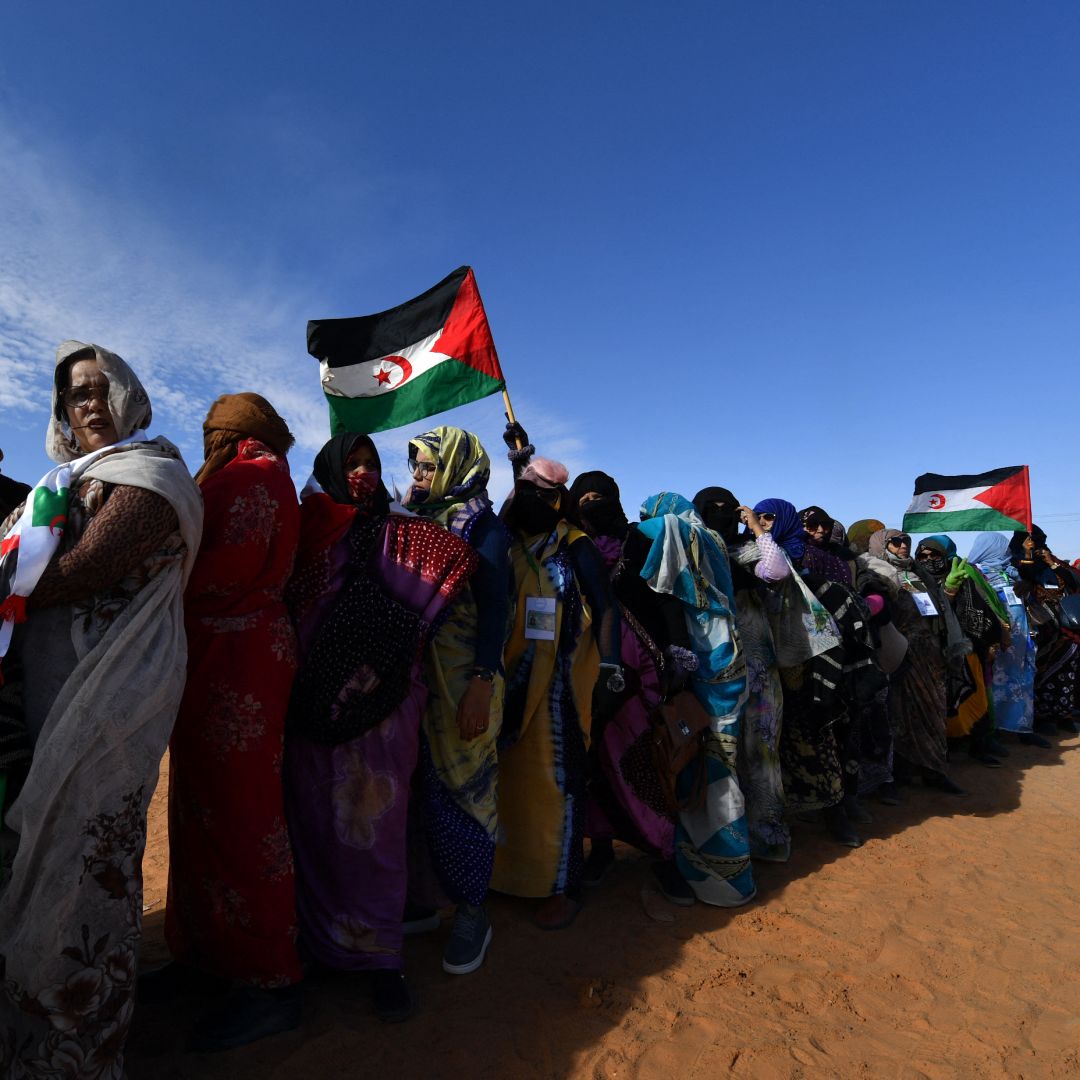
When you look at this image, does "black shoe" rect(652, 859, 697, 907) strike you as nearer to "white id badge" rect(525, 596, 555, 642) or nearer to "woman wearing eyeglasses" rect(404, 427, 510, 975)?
"woman wearing eyeglasses" rect(404, 427, 510, 975)

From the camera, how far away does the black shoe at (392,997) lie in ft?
7.43

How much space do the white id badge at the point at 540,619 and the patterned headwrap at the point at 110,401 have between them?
1.60 m

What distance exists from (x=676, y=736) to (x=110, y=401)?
2.60 metres

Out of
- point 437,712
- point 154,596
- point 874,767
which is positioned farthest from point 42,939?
point 874,767

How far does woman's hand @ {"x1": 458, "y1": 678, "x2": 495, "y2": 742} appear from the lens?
2.56m

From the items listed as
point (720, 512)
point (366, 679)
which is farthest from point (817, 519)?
point (366, 679)

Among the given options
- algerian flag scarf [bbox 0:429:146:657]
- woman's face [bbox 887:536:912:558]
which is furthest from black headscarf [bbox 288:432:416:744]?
woman's face [bbox 887:536:912:558]

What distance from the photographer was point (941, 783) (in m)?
5.46

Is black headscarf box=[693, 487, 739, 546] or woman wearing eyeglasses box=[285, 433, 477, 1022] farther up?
black headscarf box=[693, 487, 739, 546]

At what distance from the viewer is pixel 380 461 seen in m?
2.62

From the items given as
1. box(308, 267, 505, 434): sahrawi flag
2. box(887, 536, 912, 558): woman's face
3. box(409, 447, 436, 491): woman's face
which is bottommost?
box(887, 536, 912, 558): woman's face

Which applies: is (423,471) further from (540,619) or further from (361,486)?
(540,619)

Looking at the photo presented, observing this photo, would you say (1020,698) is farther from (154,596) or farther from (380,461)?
(154,596)

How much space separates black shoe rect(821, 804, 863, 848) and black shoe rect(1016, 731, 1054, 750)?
4136 mm
